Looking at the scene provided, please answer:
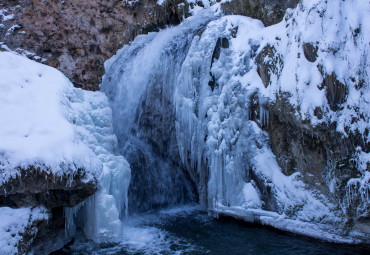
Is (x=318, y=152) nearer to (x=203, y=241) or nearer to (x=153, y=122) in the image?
(x=203, y=241)

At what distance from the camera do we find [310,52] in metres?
4.09

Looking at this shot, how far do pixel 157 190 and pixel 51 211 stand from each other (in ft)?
8.91

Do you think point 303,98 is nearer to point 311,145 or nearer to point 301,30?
point 311,145

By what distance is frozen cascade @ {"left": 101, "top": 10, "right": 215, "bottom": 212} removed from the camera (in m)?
6.05

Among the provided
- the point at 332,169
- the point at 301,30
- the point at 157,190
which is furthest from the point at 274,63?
the point at 157,190

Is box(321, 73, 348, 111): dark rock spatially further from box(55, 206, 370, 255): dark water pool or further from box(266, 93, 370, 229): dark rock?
box(55, 206, 370, 255): dark water pool

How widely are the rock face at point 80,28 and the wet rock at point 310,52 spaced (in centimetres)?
411

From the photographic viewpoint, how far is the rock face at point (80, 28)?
24.1 feet

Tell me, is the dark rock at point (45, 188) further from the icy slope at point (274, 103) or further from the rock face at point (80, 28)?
the rock face at point (80, 28)

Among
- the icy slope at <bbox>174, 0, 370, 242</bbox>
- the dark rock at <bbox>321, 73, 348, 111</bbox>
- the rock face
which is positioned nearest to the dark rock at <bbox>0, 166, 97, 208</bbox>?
the icy slope at <bbox>174, 0, 370, 242</bbox>

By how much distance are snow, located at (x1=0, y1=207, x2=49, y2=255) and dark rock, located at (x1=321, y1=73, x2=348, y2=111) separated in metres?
3.74

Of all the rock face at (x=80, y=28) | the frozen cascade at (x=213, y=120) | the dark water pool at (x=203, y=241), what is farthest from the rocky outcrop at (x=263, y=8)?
the dark water pool at (x=203, y=241)

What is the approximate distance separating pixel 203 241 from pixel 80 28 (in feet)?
19.5

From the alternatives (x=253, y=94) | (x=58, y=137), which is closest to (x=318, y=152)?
(x=253, y=94)
